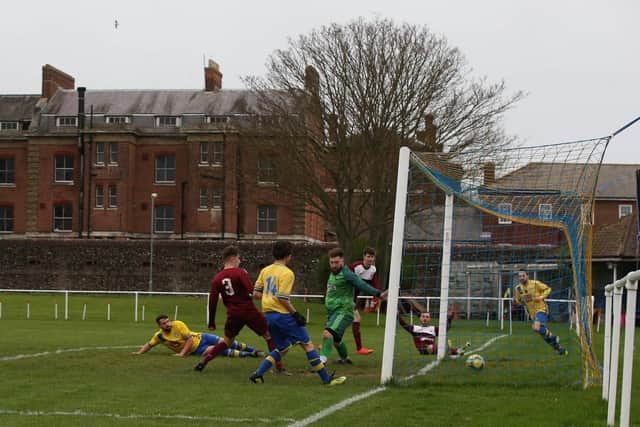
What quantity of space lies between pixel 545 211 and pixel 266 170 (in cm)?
3050

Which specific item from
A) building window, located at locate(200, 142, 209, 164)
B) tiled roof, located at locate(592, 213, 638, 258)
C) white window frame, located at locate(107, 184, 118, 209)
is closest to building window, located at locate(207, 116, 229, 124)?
building window, located at locate(200, 142, 209, 164)

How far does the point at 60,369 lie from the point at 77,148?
5573 cm

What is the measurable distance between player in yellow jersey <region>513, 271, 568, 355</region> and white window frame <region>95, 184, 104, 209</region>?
5242 centimetres

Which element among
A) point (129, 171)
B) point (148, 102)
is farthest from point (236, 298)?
point (148, 102)

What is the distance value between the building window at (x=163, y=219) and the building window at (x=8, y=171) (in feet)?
35.4

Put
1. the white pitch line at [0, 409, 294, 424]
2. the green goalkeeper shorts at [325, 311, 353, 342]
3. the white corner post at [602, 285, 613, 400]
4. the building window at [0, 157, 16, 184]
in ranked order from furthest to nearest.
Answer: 1. the building window at [0, 157, 16, 184]
2. the green goalkeeper shorts at [325, 311, 353, 342]
3. the white corner post at [602, 285, 613, 400]
4. the white pitch line at [0, 409, 294, 424]

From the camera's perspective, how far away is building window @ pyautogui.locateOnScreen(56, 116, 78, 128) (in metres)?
69.3

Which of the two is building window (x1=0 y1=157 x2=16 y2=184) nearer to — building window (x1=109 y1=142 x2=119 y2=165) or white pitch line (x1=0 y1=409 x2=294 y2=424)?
building window (x1=109 y1=142 x2=119 y2=165)

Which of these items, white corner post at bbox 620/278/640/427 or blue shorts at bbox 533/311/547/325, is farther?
blue shorts at bbox 533/311/547/325

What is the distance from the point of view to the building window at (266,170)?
1774 inches

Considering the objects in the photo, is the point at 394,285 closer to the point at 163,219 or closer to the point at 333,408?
the point at 333,408

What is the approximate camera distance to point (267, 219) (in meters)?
66.8

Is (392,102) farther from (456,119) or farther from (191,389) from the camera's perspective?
(191,389)

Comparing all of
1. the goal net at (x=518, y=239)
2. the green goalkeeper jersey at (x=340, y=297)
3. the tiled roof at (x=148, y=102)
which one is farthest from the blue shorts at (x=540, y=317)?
the tiled roof at (x=148, y=102)
